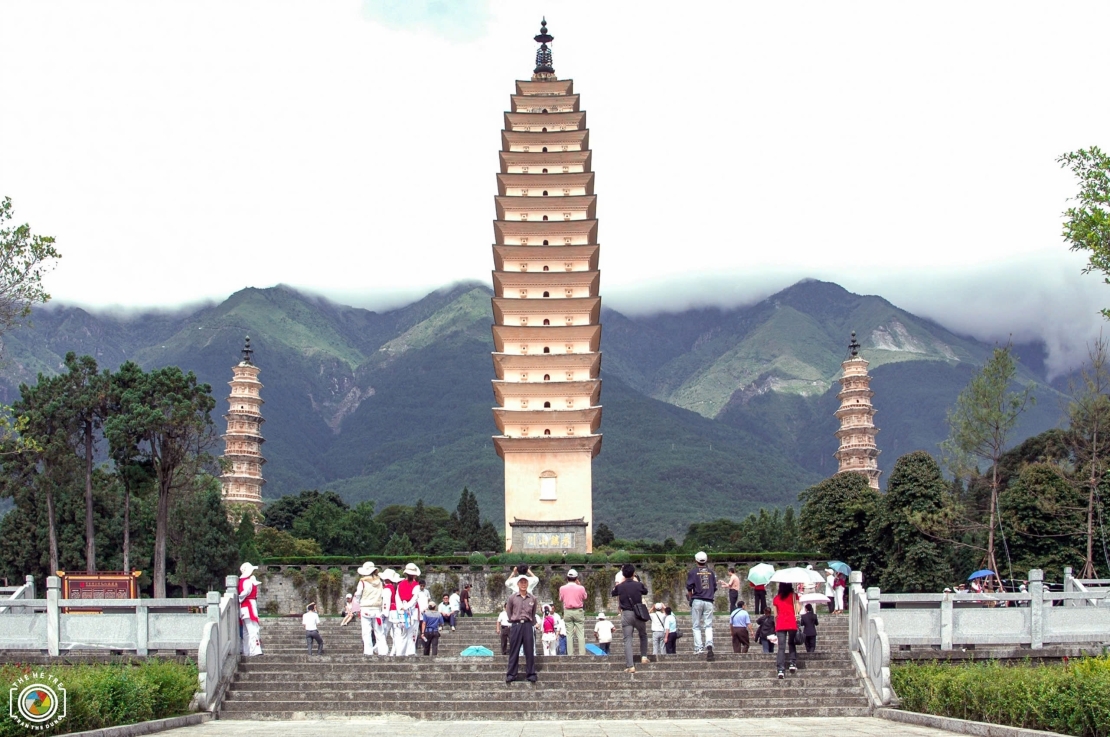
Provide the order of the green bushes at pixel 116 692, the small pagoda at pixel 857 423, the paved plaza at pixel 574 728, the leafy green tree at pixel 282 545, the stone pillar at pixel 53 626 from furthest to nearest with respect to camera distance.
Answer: the small pagoda at pixel 857 423 → the leafy green tree at pixel 282 545 → the stone pillar at pixel 53 626 → the paved plaza at pixel 574 728 → the green bushes at pixel 116 692

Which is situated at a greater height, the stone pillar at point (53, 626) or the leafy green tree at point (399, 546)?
the stone pillar at point (53, 626)

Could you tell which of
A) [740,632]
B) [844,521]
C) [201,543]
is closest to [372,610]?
[740,632]

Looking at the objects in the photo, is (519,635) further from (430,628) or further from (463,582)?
(463,582)

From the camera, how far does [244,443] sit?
68312 millimetres

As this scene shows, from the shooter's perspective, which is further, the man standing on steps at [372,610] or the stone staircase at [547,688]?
the man standing on steps at [372,610]

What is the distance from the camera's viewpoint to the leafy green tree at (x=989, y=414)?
3566cm

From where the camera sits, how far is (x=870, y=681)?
1523cm

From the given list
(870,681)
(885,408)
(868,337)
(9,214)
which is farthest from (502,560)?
(868,337)

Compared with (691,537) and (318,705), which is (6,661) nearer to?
(318,705)

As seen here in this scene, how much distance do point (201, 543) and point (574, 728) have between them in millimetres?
39695

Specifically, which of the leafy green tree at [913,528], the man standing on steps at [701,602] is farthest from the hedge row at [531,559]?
the man standing on steps at [701,602]

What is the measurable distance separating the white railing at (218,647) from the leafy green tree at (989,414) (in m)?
25.4

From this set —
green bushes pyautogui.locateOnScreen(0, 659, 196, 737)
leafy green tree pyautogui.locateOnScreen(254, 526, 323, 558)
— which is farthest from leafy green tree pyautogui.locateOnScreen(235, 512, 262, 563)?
green bushes pyautogui.locateOnScreen(0, 659, 196, 737)

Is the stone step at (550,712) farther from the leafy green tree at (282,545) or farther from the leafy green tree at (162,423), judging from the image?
the leafy green tree at (282,545)
